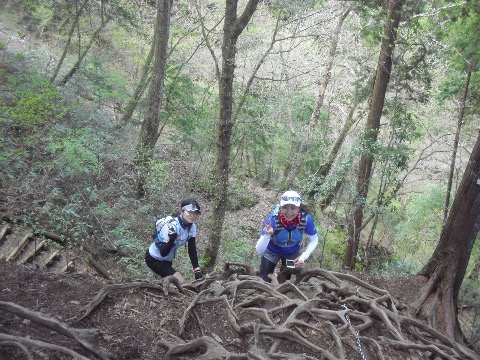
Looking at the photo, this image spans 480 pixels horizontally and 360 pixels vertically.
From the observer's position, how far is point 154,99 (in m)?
10.6

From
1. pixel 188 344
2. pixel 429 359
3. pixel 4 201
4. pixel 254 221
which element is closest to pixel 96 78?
pixel 4 201

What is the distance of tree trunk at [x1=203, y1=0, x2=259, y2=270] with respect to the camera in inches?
309

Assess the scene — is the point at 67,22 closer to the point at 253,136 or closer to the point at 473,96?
the point at 253,136

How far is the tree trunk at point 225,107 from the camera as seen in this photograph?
7.84 meters

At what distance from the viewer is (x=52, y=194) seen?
7660 mm

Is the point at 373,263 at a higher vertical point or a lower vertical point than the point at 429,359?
lower

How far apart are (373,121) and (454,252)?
507 cm

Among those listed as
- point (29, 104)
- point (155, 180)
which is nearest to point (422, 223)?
point (155, 180)

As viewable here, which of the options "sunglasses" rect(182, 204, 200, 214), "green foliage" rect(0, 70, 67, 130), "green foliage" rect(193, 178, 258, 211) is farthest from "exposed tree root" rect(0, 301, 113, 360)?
"green foliage" rect(193, 178, 258, 211)

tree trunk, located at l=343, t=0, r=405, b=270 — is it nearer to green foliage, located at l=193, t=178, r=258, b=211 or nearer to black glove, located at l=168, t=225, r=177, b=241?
green foliage, located at l=193, t=178, r=258, b=211

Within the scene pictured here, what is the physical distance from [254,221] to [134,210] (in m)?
6.26

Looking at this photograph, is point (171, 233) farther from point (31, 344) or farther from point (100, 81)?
point (100, 81)

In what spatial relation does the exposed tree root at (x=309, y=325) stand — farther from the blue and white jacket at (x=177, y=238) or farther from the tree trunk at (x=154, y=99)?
the tree trunk at (x=154, y=99)

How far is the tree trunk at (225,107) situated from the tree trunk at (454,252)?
405cm
